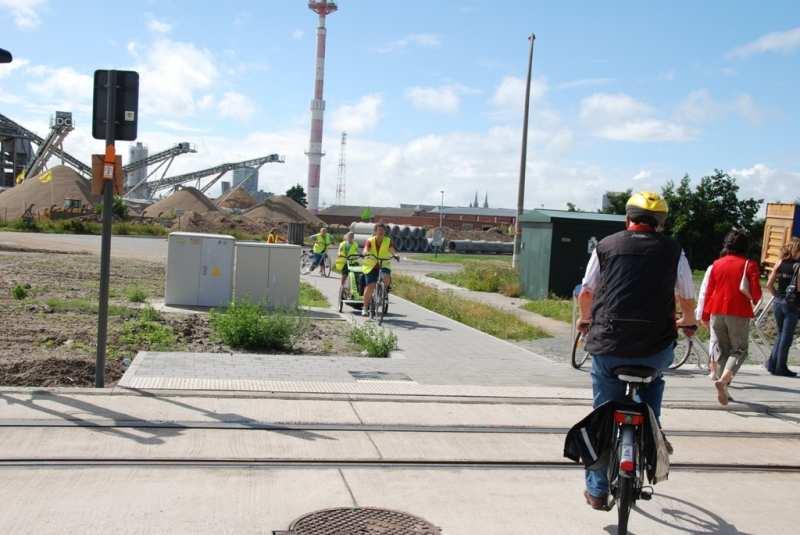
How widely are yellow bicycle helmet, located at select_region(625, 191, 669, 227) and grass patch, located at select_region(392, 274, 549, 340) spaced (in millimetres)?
9733

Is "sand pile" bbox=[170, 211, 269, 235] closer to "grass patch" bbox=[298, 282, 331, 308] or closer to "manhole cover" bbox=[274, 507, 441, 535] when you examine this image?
"grass patch" bbox=[298, 282, 331, 308]

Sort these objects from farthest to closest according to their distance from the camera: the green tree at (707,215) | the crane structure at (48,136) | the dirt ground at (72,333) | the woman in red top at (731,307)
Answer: the crane structure at (48,136) → the green tree at (707,215) → the dirt ground at (72,333) → the woman in red top at (731,307)

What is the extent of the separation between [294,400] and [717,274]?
14.7ft

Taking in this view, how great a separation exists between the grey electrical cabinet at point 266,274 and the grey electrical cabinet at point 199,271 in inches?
9.1

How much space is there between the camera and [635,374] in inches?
→ 189

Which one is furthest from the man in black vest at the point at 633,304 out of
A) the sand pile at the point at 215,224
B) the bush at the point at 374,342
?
the sand pile at the point at 215,224

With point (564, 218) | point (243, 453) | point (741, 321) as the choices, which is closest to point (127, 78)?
point (243, 453)

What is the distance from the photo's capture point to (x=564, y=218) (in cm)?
2216

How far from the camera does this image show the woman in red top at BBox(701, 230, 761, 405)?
880cm

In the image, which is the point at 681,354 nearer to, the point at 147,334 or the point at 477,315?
the point at 477,315

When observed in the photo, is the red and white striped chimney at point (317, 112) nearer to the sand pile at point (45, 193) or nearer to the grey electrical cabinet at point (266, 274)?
the sand pile at point (45, 193)

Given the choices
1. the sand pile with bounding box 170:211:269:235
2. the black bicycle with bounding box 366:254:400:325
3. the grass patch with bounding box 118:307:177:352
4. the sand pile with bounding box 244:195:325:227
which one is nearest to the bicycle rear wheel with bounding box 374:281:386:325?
the black bicycle with bounding box 366:254:400:325

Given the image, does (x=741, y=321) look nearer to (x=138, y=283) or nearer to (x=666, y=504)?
(x=666, y=504)

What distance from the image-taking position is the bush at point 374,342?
36.9 feet
